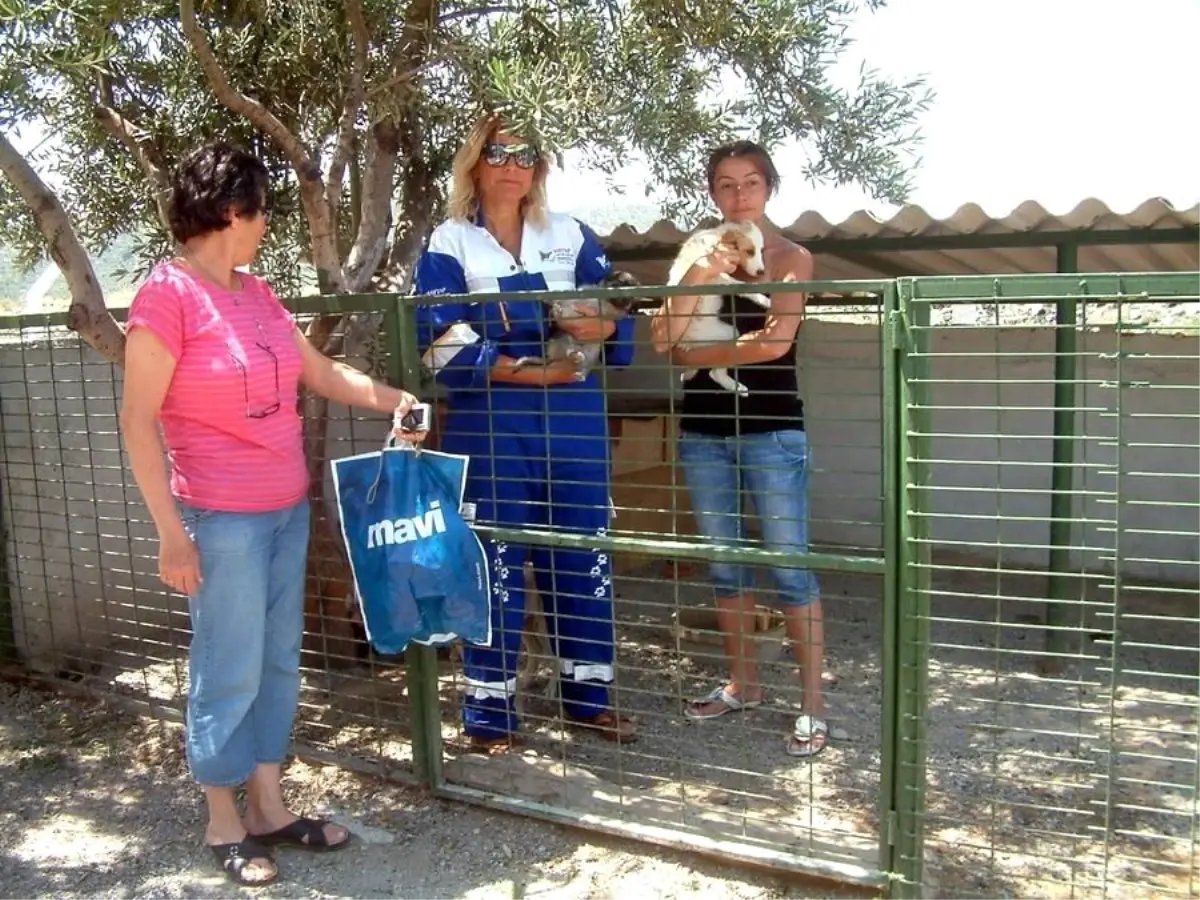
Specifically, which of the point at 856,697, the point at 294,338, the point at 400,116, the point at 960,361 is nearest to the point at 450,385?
the point at 294,338

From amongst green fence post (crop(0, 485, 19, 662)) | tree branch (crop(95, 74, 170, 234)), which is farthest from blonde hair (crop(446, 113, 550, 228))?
green fence post (crop(0, 485, 19, 662))

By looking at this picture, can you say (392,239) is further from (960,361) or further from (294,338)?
(960,361)

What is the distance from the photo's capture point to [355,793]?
3.44 meters

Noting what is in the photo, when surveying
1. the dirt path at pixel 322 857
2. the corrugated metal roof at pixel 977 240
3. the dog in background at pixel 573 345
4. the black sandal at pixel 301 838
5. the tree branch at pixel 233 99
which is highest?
the tree branch at pixel 233 99

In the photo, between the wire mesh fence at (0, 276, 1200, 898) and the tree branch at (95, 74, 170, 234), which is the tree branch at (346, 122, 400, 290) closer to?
the wire mesh fence at (0, 276, 1200, 898)

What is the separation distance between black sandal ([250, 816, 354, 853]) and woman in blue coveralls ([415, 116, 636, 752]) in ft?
1.86

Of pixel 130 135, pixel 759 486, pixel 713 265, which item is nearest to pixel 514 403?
pixel 713 265

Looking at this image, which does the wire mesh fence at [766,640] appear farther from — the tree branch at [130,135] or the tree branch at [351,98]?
the tree branch at [130,135]

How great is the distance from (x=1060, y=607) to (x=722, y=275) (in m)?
2.51

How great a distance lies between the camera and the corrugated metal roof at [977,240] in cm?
429

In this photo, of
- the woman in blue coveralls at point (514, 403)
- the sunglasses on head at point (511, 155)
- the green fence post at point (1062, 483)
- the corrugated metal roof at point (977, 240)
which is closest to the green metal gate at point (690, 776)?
the woman in blue coveralls at point (514, 403)

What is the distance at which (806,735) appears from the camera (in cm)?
346

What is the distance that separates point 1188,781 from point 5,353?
4.82m

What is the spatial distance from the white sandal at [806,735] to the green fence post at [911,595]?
0.78 m
